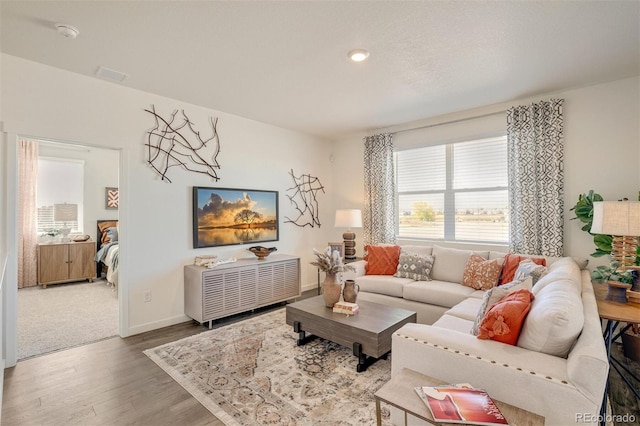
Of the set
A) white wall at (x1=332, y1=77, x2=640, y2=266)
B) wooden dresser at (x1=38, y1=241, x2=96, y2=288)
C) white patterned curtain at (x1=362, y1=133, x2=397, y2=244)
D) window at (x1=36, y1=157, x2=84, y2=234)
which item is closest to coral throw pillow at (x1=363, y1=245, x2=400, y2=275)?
white patterned curtain at (x1=362, y1=133, x2=397, y2=244)

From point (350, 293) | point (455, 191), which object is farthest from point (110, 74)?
point (455, 191)

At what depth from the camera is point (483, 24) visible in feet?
7.32

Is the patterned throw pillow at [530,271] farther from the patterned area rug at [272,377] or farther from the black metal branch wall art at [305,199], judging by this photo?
the black metal branch wall art at [305,199]

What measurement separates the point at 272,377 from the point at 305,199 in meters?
3.34

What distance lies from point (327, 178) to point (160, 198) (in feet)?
9.90

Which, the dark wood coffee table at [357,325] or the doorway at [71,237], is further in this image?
the doorway at [71,237]

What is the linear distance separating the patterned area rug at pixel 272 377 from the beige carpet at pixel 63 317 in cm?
104

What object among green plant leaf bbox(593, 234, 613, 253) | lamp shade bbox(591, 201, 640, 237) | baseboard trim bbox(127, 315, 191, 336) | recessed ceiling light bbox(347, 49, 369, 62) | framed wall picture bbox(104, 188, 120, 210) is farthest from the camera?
framed wall picture bbox(104, 188, 120, 210)

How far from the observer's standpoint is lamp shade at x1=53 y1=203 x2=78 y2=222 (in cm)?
578

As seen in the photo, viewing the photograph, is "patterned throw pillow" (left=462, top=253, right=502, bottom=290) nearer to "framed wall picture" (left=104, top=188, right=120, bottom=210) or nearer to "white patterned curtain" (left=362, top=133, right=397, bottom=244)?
"white patterned curtain" (left=362, top=133, right=397, bottom=244)

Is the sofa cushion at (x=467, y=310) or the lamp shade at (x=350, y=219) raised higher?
the lamp shade at (x=350, y=219)

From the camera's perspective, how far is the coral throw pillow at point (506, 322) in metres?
1.61

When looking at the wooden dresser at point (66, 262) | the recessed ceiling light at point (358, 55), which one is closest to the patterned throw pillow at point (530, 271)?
the recessed ceiling light at point (358, 55)

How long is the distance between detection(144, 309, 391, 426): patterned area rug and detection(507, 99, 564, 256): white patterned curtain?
7.87 feet
